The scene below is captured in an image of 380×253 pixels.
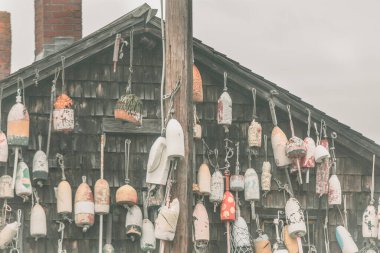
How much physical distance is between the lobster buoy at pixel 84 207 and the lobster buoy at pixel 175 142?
6170mm

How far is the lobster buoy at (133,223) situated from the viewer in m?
16.5

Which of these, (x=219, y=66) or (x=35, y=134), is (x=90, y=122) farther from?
(x=219, y=66)

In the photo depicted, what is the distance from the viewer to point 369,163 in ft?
58.1

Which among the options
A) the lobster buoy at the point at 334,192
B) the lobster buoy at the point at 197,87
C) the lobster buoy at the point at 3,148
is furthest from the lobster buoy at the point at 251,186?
the lobster buoy at the point at 3,148

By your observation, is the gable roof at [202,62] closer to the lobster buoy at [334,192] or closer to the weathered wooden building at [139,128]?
the weathered wooden building at [139,128]

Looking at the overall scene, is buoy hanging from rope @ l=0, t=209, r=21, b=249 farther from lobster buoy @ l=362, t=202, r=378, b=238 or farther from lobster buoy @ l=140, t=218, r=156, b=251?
lobster buoy @ l=362, t=202, r=378, b=238

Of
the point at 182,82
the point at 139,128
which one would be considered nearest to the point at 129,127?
the point at 139,128

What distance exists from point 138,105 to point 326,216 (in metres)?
3.17

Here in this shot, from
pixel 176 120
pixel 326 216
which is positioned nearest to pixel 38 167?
pixel 326 216

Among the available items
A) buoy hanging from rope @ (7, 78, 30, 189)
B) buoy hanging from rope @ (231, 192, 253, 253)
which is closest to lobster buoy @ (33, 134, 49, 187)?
buoy hanging from rope @ (7, 78, 30, 189)

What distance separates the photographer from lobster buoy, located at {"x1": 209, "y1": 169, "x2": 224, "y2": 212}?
55.1 ft

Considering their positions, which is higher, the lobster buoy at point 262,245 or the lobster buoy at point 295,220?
the lobster buoy at point 295,220

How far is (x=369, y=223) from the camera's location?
17344 millimetres

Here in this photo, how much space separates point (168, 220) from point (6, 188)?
650 centimetres
